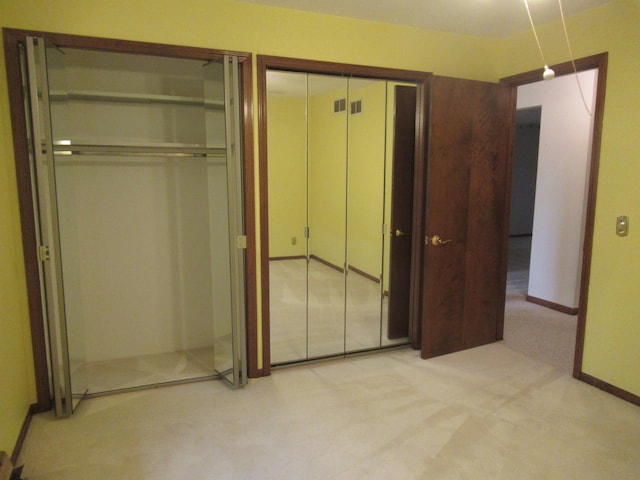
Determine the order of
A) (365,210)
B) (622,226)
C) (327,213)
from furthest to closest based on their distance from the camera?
1. (365,210)
2. (327,213)
3. (622,226)

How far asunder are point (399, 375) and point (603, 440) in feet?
3.95

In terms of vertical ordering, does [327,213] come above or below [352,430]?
above

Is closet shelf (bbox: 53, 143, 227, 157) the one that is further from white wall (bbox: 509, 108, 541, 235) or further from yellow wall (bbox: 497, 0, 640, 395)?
white wall (bbox: 509, 108, 541, 235)

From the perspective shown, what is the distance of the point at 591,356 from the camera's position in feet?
9.39

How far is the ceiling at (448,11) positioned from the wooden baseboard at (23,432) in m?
2.71

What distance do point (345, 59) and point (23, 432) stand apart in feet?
9.55

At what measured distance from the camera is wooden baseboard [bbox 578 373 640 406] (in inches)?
103

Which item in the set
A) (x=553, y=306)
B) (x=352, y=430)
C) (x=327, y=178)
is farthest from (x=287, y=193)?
(x=553, y=306)

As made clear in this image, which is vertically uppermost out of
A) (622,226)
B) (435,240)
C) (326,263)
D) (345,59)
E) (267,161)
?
(345,59)

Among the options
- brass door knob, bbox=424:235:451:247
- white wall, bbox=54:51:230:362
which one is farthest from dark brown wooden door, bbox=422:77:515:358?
white wall, bbox=54:51:230:362

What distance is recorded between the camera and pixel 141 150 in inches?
111

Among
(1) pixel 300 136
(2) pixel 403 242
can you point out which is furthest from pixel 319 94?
(2) pixel 403 242

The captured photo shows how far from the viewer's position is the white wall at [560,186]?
4.16 metres

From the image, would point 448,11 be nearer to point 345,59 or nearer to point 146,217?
point 345,59
